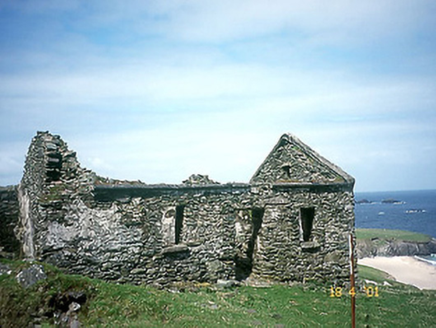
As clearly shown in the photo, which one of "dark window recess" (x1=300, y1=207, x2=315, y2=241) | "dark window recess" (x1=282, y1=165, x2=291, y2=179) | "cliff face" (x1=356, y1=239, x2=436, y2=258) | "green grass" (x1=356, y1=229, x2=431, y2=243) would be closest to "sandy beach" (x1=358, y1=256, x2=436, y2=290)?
"cliff face" (x1=356, y1=239, x2=436, y2=258)

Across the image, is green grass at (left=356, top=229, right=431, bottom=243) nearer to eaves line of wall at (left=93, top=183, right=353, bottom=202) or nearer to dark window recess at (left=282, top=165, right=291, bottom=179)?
dark window recess at (left=282, top=165, right=291, bottom=179)

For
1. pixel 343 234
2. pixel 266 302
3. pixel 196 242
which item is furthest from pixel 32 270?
pixel 343 234

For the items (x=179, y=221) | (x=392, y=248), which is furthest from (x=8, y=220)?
(x=392, y=248)

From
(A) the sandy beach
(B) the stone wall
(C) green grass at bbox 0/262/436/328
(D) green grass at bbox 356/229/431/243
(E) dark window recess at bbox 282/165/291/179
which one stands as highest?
(E) dark window recess at bbox 282/165/291/179

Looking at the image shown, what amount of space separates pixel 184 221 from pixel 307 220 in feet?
19.7

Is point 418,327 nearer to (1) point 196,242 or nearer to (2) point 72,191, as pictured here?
(1) point 196,242

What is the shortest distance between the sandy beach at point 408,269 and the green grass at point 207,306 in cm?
2425

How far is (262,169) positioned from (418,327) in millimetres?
10076

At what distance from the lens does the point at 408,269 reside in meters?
43.4

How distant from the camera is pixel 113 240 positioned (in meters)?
13.1

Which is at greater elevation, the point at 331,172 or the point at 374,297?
the point at 331,172

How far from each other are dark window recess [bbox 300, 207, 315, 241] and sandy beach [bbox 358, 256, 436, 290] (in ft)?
78.6

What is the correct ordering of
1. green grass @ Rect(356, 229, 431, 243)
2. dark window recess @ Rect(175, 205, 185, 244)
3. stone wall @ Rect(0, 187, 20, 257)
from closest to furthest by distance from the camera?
dark window recess @ Rect(175, 205, 185, 244) < stone wall @ Rect(0, 187, 20, 257) < green grass @ Rect(356, 229, 431, 243)

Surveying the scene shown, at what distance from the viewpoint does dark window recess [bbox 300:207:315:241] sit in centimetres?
1686
